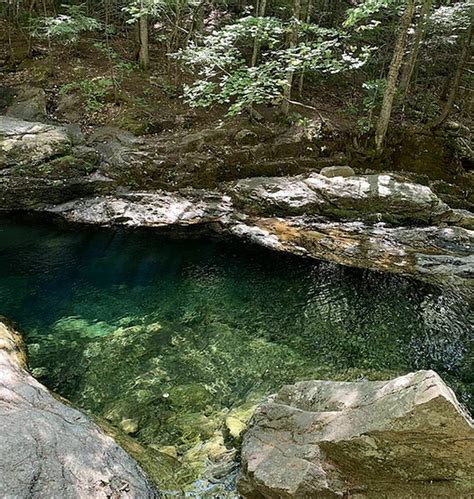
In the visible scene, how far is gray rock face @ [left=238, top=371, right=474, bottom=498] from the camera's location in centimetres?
365

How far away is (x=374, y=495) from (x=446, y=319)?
5.15m

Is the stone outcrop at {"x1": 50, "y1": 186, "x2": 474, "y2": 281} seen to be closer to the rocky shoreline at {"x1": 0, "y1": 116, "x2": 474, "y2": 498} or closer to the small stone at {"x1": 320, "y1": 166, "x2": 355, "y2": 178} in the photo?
the rocky shoreline at {"x1": 0, "y1": 116, "x2": 474, "y2": 498}

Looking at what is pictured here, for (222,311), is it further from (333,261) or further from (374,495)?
(374,495)

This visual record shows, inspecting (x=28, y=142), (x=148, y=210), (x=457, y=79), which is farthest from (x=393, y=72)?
(x=28, y=142)

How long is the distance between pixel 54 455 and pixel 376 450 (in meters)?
2.80

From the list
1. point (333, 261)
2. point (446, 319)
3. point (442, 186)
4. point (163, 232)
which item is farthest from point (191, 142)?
point (446, 319)

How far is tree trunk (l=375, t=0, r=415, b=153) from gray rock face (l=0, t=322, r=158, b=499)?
39.5 feet

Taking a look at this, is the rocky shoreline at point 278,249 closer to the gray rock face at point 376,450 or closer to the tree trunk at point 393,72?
the gray rock face at point 376,450

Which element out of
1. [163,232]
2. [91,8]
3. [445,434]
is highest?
[91,8]

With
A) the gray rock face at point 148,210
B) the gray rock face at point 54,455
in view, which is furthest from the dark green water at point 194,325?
the gray rock face at point 54,455

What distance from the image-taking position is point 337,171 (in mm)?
12961

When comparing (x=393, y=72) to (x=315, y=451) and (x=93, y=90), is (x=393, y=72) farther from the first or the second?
(x=315, y=451)

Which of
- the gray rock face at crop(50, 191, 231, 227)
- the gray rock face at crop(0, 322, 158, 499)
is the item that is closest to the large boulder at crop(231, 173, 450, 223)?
the gray rock face at crop(50, 191, 231, 227)

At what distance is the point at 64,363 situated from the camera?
22.3ft
